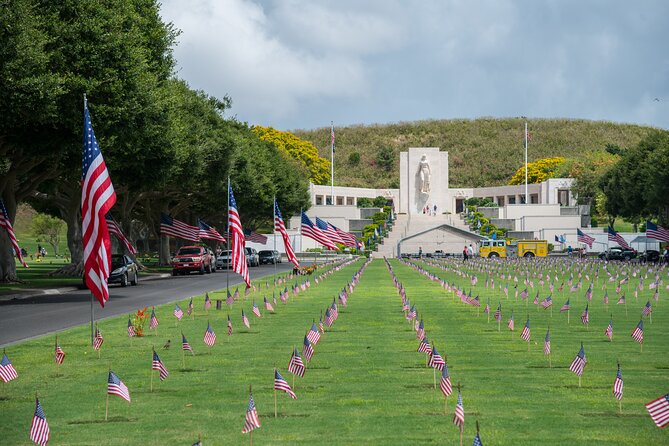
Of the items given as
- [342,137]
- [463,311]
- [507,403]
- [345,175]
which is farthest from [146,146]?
[342,137]

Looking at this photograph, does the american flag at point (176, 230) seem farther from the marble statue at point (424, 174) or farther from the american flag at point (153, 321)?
the marble statue at point (424, 174)

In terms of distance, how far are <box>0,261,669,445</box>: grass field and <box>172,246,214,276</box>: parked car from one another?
115 feet

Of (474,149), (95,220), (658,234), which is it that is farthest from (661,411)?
(474,149)

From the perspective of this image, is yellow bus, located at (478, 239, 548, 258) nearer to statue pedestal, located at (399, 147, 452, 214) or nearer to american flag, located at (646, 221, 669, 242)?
american flag, located at (646, 221, 669, 242)

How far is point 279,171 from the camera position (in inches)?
3543

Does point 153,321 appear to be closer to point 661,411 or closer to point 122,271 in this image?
point 661,411

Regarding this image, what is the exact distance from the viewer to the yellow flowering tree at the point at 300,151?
13275cm

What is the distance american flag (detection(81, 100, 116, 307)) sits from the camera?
648 inches

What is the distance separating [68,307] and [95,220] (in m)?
13.4

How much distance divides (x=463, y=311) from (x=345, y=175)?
488 ft

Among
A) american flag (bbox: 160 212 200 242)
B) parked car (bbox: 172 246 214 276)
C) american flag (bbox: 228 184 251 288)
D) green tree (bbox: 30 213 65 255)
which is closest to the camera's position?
american flag (bbox: 228 184 251 288)

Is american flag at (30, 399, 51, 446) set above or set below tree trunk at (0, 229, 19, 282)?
below

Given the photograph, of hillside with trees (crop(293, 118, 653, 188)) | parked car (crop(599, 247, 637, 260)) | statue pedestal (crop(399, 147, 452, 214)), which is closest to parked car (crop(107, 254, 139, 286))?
parked car (crop(599, 247, 637, 260))

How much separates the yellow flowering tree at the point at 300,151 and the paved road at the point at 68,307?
296 ft
